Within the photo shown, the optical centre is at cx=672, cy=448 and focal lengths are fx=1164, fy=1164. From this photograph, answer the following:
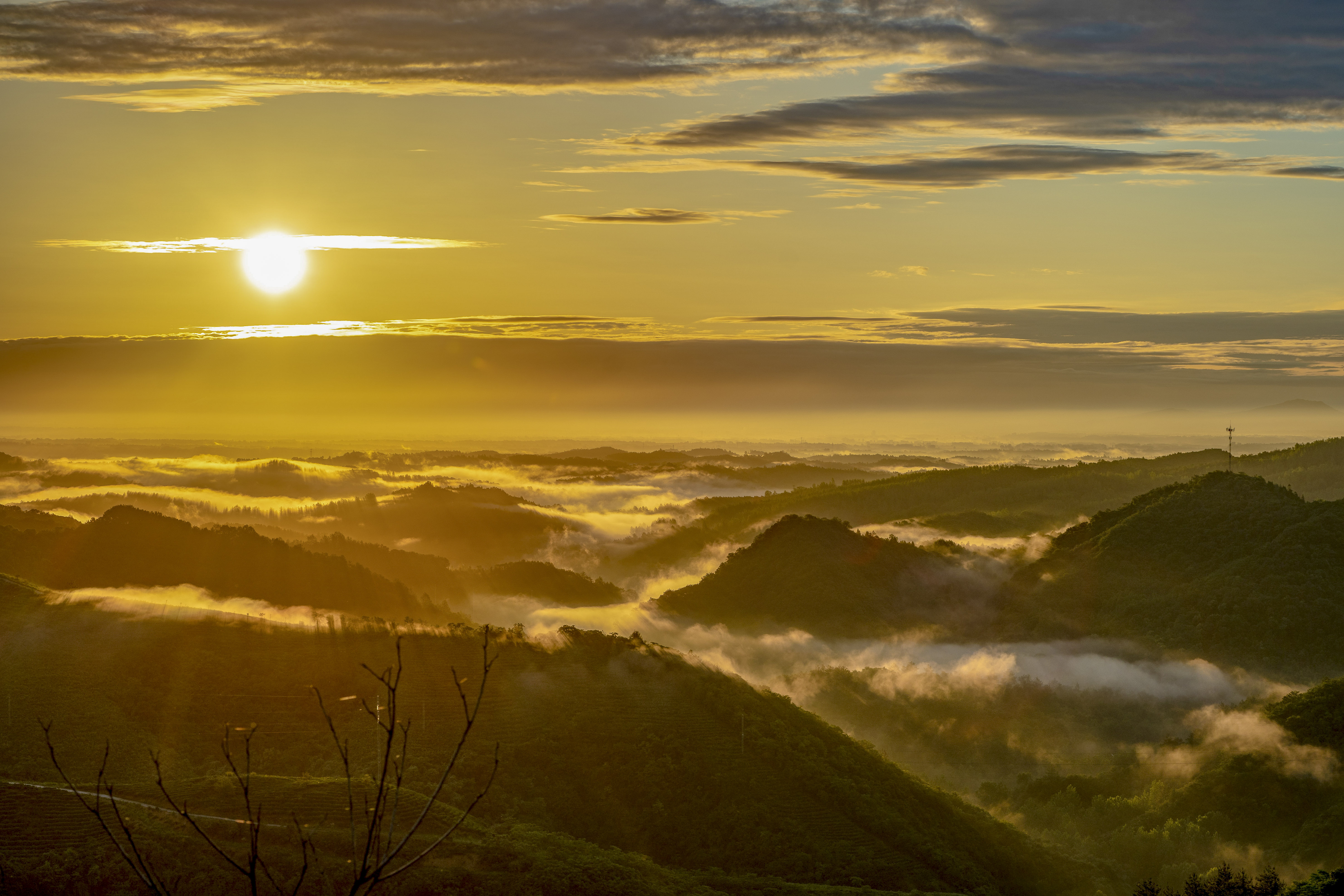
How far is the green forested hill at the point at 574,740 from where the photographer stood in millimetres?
78938

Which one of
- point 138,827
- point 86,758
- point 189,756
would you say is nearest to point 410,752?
point 189,756

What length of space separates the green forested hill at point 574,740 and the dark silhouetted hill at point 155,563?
76.7 m

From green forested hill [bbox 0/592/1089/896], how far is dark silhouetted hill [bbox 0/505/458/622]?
76.7 metres

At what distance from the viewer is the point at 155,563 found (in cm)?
18525

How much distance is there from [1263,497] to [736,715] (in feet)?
393

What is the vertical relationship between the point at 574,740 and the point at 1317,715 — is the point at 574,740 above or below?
below

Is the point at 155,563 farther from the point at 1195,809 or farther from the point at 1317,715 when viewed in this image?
the point at 1317,715

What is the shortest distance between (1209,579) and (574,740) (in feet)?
371

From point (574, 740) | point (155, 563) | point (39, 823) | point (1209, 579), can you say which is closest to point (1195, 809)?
point (574, 740)

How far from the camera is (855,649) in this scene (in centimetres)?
18075

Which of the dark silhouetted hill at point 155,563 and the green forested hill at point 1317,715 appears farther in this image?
the dark silhouetted hill at point 155,563

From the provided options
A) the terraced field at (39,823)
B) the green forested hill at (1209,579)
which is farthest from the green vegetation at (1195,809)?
the terraced field at (39,823)

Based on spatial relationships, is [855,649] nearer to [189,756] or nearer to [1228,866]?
[1228,866]

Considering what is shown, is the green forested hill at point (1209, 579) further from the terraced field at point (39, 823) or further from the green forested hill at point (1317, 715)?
the terraced field at point (39, 823)
